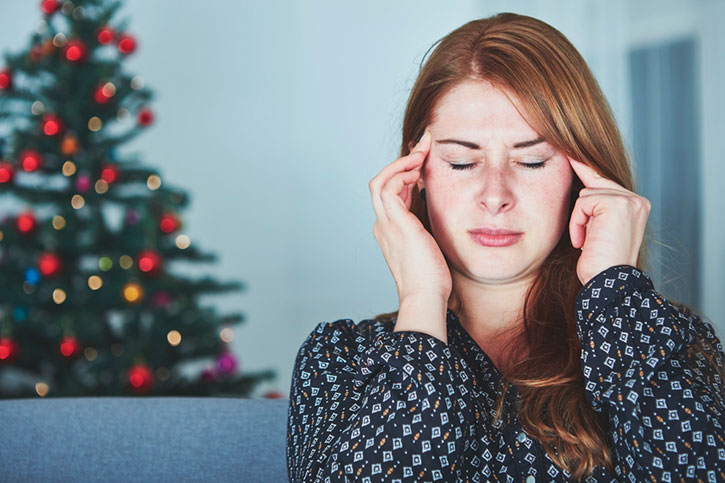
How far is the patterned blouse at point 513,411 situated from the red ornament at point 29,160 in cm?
189

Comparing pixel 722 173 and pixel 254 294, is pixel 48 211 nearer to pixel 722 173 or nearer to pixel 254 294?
pixel 254 294

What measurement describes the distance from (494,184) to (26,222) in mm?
2008

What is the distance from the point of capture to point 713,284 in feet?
11.2

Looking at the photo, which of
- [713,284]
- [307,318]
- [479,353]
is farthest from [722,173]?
[479,353]

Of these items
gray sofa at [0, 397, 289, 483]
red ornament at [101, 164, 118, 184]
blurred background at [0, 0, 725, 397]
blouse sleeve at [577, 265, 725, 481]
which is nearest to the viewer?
blouse sleeve at [577, 265, 725, 481]

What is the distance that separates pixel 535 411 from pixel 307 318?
10.5ft

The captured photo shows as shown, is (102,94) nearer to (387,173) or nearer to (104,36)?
(104,36)

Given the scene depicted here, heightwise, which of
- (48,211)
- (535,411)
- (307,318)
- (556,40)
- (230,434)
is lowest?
(307,318)

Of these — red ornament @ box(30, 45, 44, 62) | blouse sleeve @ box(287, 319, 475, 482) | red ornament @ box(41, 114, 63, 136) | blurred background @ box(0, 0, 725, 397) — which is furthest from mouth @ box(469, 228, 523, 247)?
blurred background @ box(0, 0, 725, 397)

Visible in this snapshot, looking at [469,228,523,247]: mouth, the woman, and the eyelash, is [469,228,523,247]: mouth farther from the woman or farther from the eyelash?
the eyelash

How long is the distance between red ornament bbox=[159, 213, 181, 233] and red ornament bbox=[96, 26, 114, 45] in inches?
26.7

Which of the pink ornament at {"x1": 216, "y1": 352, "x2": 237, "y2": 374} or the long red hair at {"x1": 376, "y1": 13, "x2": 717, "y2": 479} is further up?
the long red hair at {"x1": 376, "y1": 13, "x2": 717, "y2": 479}

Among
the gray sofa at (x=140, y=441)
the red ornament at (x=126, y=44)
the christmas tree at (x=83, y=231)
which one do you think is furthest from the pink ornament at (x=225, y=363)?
the gray sofa at (x=140, y=441)

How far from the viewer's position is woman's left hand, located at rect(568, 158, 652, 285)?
1.17m
